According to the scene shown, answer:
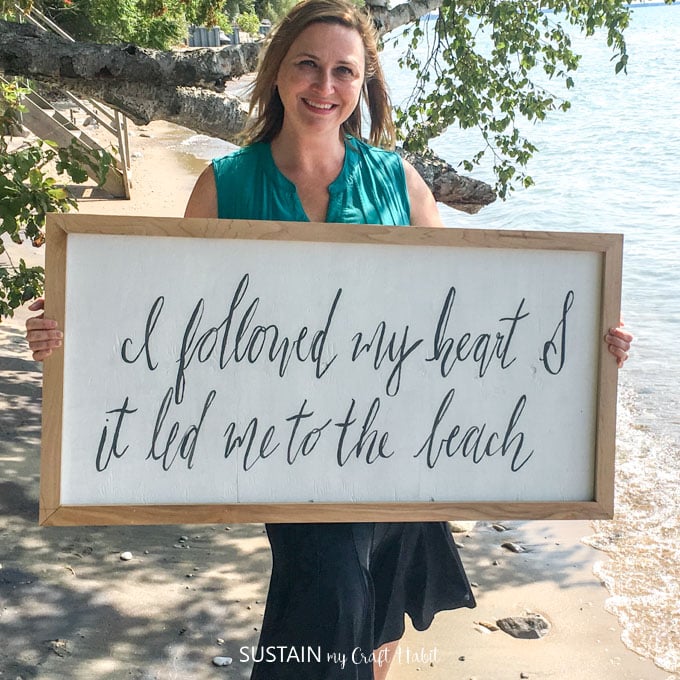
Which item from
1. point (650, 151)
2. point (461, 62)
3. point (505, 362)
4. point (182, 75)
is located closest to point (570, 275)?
point (505, 362)

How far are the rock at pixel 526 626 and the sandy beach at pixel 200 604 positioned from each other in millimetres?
27

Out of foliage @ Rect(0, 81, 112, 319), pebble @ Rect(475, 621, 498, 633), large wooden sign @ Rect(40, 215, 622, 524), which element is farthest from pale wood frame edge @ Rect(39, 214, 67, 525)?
pebble @ Rect(475, 621, 498, 633)

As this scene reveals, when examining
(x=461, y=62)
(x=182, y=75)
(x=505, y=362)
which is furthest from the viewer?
(x=461, y=62)

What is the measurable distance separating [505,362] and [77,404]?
98 cm

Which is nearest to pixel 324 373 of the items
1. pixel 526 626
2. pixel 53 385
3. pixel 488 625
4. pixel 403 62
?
pixel 53 385

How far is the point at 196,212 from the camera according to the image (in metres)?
2.42

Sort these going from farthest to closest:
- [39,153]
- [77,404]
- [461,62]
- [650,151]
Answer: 1. [650,151]
2. [461,62]
3. [39,153]
4. [77,404]

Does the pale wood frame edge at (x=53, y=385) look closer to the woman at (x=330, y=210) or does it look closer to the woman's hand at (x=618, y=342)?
the woman at (x=330, y=210)

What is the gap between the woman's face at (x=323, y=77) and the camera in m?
2.37

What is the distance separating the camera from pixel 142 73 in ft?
12.6

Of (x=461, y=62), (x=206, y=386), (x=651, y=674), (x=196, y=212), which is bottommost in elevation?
(x=651, y=674)

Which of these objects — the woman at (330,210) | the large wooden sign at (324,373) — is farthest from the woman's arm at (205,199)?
the large wooden sign at (324,373)

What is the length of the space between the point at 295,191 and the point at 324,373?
21.3 inches

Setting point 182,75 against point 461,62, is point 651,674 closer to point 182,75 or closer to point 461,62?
point 182,75
